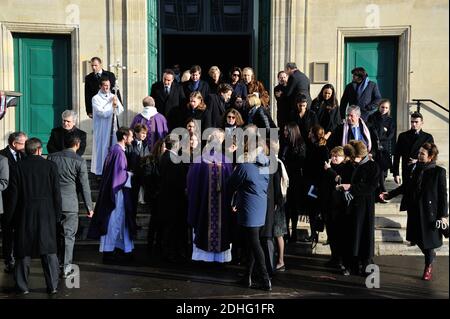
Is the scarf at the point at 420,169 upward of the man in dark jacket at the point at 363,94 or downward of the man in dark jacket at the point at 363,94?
downward

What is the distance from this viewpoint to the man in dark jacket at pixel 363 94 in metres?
10.7

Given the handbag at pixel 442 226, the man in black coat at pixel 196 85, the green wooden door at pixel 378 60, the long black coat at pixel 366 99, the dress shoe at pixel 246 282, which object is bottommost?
the dress shoe at pixel 246 282

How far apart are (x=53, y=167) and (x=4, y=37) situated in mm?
6530

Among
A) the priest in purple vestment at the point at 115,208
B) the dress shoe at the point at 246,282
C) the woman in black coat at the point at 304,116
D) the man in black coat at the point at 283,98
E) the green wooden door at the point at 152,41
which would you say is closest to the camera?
the dress shoe at the point at 246,282

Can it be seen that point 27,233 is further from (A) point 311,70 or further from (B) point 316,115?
(A) point 311,70

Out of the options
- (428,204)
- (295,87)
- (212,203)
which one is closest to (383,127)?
(295,87)

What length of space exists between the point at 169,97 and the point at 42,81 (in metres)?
3.92

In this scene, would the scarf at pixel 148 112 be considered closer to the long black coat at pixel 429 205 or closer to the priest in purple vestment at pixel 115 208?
the priest in purple vestment at pixel 115 208

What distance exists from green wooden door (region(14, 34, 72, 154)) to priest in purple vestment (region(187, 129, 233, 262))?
5.61 m

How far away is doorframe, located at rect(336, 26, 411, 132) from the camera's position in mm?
12992

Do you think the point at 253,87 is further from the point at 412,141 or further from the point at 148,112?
the point at 412,141

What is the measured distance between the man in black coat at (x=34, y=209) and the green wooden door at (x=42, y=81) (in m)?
6.15

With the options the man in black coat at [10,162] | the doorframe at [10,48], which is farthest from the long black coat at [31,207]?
the doorframe at [10,48]

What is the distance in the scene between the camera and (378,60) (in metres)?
13.4
